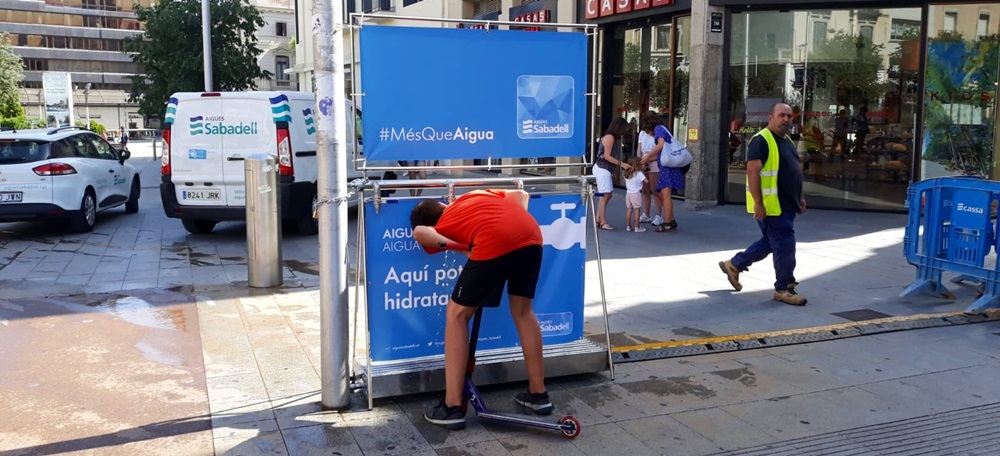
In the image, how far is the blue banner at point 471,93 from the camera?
4816mm

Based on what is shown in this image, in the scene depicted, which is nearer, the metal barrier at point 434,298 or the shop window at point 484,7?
the metal barrier at point 434,298

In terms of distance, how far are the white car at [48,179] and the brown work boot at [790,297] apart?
959 cm

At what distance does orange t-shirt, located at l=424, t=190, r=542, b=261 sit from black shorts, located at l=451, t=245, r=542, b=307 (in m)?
0.04

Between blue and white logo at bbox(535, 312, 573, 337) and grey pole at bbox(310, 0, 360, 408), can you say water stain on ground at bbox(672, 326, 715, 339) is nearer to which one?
blue and white logo at bbox(535, 312, 573, 337)

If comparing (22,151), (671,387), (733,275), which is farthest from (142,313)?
(22,151)

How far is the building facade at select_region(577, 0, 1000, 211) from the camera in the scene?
1361cm

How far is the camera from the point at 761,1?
13992mm

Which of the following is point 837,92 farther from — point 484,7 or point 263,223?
point 484,7

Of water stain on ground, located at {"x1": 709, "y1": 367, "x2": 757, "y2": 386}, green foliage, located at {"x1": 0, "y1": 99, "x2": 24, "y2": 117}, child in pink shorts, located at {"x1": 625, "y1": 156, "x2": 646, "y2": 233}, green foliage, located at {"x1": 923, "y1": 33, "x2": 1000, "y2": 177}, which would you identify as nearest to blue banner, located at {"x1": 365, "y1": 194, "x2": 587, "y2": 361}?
water stain on ground, located at {"x1": 709, "y1": 367, "x2": 757, "y2": 386}

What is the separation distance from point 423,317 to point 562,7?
1465 cm

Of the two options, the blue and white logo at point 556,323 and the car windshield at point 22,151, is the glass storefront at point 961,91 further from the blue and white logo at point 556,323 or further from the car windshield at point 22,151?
the car windshield at point 22,151

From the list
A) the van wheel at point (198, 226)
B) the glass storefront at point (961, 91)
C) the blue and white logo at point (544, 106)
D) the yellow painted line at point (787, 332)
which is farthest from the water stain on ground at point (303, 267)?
the glass storefront at point (961, 91)

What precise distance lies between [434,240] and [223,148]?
753 centimetres

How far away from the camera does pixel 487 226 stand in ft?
14.7
